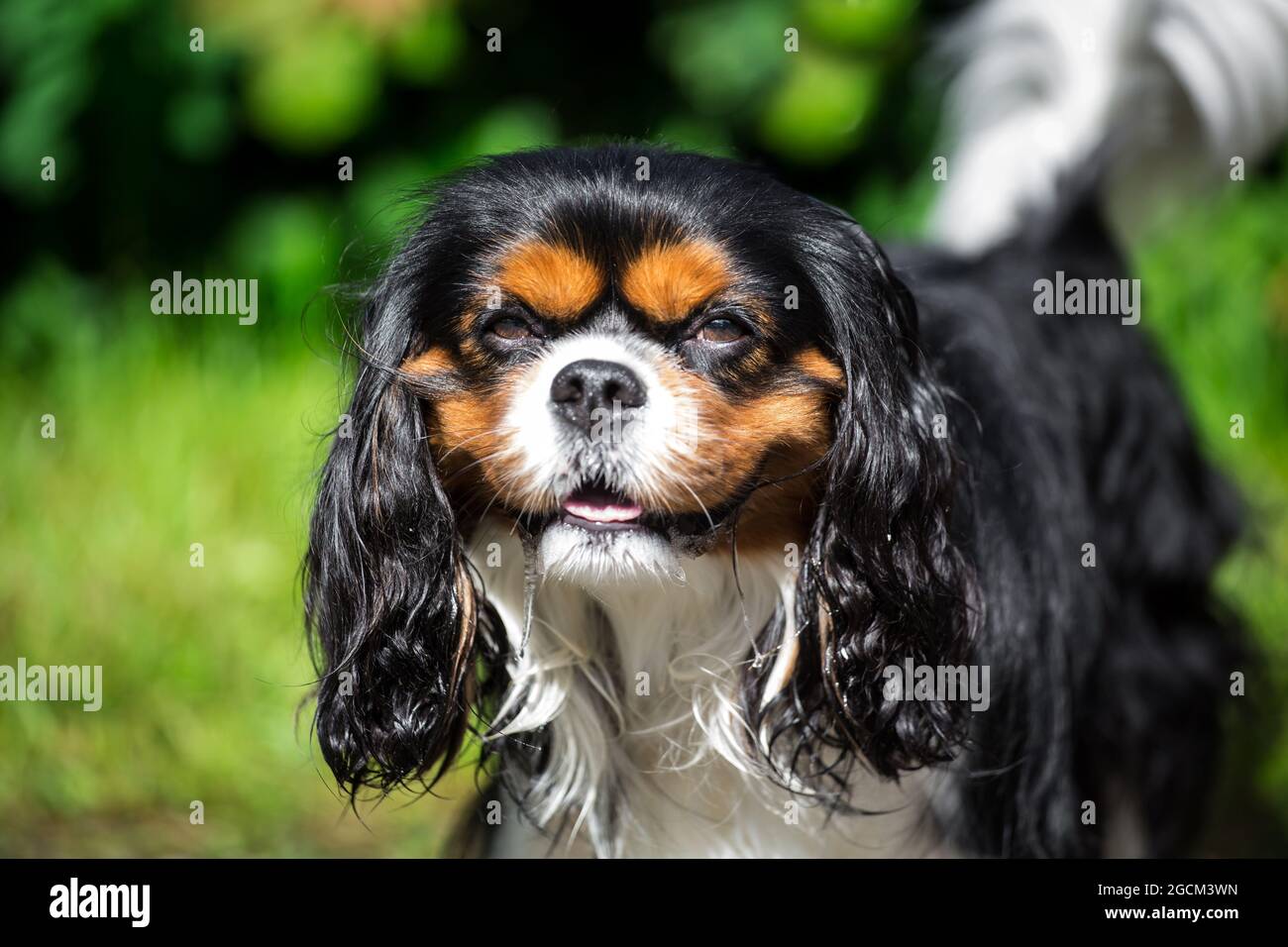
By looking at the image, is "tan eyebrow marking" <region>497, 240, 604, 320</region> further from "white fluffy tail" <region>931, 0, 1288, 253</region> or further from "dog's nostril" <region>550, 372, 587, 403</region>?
"white fluffy tail" <region>931, 0, 1288, 253</region>

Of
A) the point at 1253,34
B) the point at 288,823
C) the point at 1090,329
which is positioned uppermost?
the point at 1253,34

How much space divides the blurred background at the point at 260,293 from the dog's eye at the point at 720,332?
103 cm

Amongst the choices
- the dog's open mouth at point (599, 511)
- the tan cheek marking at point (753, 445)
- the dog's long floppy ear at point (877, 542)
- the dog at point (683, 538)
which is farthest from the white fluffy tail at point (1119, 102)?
the dog's open mouth at point (599, 511)

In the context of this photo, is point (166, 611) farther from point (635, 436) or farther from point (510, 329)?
point (635, 436)

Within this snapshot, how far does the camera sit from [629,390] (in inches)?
83.0

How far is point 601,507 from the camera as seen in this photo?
2244 mm

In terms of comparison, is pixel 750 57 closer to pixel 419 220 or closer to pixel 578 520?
pixel 419 220

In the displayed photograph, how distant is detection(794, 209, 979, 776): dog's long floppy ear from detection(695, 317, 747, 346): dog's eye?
6.2 inches

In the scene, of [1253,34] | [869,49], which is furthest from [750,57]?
[1253,34]

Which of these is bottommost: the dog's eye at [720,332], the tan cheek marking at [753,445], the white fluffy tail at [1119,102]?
the tan cheek marking at [753,445]

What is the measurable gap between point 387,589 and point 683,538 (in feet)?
1.68

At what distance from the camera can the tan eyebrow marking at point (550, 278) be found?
7.14 ft

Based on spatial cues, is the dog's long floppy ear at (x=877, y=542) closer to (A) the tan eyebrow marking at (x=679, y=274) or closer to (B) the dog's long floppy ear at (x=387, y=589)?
(A) the tan eyebrow marking at (x=679, y=274)

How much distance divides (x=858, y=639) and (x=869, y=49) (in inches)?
128
